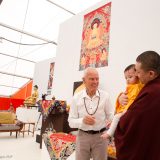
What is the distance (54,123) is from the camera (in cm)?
563

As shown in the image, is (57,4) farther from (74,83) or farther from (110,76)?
(110,76)

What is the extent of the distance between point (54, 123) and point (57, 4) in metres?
4.53

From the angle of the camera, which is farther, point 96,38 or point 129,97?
point 96,38

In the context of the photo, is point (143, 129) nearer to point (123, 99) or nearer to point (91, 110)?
point (123, 99)

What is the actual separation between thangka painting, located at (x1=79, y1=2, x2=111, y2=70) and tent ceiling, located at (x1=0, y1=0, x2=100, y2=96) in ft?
3.80

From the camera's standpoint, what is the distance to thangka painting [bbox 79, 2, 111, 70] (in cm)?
569

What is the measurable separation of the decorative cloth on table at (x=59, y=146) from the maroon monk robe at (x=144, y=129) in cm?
224

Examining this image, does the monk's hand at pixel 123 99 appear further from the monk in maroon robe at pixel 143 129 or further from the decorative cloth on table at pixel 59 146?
the decorative cloth on table at pixel 59 146

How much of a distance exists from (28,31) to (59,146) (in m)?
7.30

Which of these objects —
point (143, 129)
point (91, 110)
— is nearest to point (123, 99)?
point (143, 129)

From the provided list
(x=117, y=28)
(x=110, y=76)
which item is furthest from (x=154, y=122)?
(x=117, y=28)

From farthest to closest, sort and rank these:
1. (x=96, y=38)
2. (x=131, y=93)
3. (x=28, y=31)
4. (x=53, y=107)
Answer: (x=28, y=31), (x=96, y=38), (x=53, y=107), (x=131, y=93)

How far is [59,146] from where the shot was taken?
3.57m

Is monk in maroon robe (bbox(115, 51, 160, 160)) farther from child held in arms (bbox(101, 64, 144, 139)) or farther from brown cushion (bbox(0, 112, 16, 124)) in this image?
brown cushion (bbox(0, 112, 16, 124))
